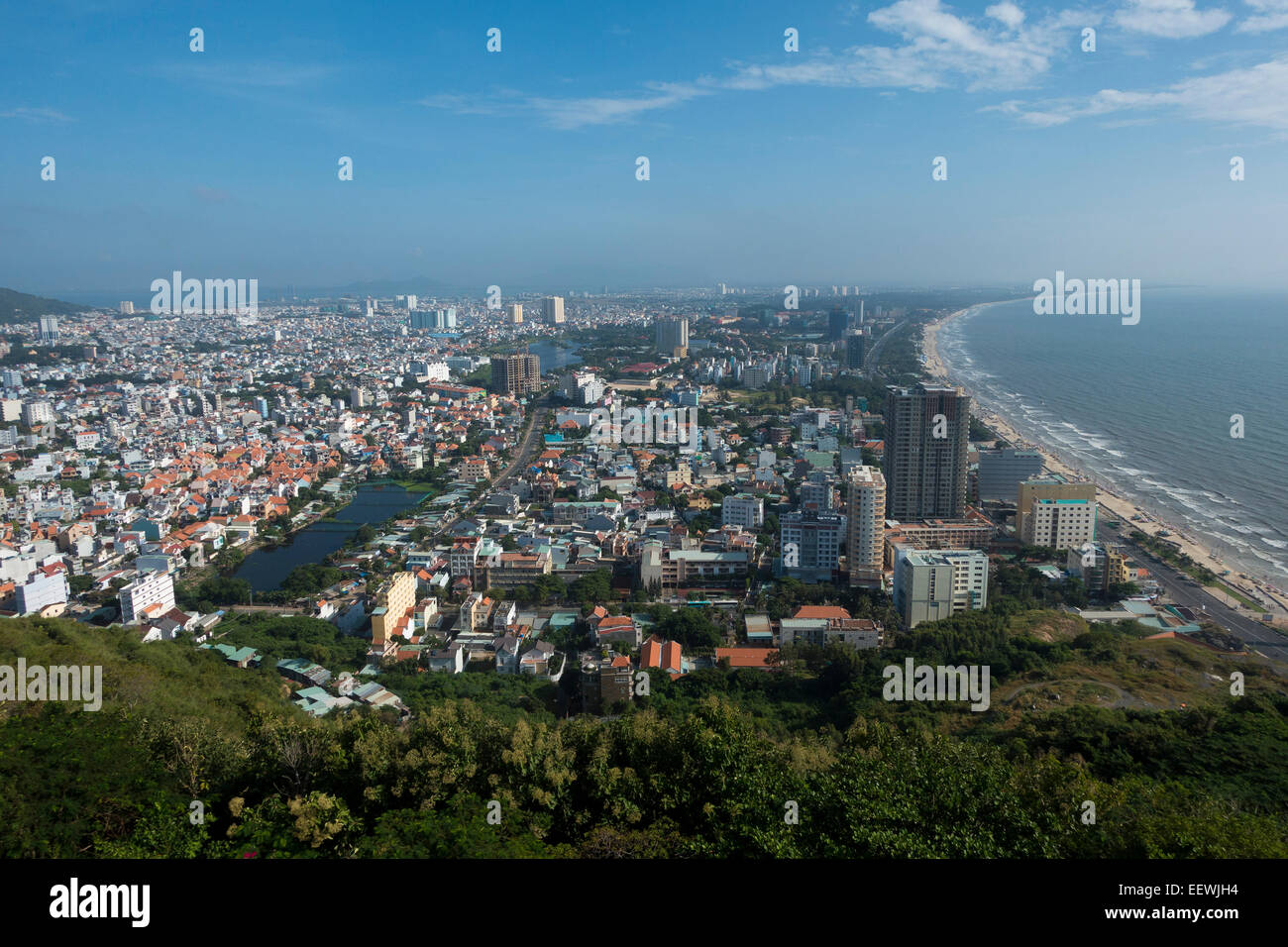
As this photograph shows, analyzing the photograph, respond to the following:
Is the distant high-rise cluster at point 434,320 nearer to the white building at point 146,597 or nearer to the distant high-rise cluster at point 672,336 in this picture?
the distant high-rise cluster at point 672,336

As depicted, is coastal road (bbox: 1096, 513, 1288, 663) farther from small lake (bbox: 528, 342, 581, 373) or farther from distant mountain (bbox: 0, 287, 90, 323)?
distant mountain (bbox: 0, 287, 90, 323)

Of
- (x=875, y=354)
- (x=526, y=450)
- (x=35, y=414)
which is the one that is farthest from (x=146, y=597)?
(x=875, y=354)

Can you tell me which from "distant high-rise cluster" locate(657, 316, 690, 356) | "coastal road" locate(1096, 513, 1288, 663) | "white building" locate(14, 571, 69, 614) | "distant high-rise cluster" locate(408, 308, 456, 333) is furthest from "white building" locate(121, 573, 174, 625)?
"distant high-rise cluster" locate(408, 308, 456, 333)

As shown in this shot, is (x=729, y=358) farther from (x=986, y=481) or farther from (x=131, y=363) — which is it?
(x=131, y=363)

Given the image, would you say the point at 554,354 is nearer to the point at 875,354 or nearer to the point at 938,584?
the point at 875,354

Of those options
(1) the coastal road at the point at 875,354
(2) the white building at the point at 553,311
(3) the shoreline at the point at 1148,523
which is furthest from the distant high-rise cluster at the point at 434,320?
(3) the shoreline at the point at 1148,523

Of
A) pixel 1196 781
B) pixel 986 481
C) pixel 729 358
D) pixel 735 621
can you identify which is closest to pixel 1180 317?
pixel 729 358
